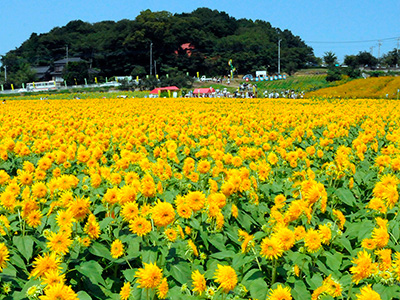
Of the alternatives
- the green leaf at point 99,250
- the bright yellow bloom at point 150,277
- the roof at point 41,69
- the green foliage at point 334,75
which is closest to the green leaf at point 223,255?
the green leaf at point 99,250

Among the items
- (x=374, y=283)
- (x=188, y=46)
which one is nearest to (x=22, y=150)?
(x=374, y=283)

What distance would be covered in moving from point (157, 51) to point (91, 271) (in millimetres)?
98434

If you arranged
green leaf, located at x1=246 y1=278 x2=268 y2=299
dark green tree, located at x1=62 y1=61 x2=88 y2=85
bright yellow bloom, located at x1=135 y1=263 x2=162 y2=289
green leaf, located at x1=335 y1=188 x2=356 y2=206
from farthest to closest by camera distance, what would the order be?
dark green tree, located at x1=62 y1=61 x2=88 y2=85 < green leaf, located at x1=335 y1=188 x2=356 y2=206 < green leaf, located at x1=246 y1=278 x2=268 y2=299 < bright yellow bloom, located at x1=135 y1=263 x2=162 y2=289

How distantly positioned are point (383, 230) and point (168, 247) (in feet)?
4.67

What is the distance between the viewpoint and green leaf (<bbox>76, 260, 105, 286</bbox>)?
107 inches

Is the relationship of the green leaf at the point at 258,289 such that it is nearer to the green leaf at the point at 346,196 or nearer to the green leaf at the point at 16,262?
the green leaf at the point at 16,262

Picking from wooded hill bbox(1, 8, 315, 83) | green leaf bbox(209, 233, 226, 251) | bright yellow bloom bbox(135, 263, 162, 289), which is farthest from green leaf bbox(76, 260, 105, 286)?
wooded hill bbox(1, 8, 315, 83)

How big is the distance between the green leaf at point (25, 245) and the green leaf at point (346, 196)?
2.97m

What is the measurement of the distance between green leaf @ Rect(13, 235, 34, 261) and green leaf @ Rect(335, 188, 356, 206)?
2969 mm

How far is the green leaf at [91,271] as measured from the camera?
8.88 ft

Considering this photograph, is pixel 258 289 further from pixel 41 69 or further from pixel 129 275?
pixel 41 69

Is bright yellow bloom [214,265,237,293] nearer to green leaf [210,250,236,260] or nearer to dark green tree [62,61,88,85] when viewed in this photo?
green leaf [210,250,236,260]

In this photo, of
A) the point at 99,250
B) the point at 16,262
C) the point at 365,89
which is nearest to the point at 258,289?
the point at 99,250

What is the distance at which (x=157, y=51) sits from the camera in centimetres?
9762
